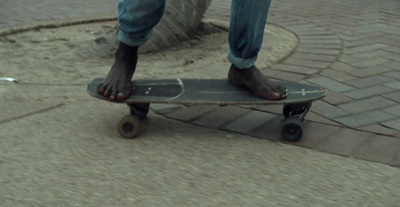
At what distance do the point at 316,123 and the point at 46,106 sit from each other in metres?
1.44

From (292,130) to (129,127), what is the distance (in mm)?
767

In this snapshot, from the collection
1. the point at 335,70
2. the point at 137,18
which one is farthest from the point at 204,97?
the point at 335,70

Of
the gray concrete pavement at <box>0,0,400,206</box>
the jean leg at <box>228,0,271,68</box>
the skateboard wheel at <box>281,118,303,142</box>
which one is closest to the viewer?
the gray concrete pavement at <box>0,0,400,206</box>

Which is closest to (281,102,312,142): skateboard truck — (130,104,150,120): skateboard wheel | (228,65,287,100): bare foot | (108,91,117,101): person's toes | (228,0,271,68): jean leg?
(228,65,287,100): bare foot

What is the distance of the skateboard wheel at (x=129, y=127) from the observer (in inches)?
107

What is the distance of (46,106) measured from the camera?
3156mm

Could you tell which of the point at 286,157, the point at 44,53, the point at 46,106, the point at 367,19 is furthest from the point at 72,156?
the point at 367,19

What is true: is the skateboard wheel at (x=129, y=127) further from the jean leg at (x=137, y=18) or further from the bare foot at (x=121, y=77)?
the jean leg at (x=137, y=18)

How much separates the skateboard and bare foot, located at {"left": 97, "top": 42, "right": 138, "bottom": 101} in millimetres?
34

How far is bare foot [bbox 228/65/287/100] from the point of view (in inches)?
110

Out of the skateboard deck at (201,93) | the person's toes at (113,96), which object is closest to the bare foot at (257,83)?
the skateboard deck at (201,93)

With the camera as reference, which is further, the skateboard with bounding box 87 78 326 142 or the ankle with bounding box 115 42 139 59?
the ankle with bounding box 115 42 139 59

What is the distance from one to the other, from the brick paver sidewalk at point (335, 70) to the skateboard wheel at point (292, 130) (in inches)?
1.9

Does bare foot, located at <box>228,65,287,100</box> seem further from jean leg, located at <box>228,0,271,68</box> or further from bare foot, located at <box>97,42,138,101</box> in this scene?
bare foot, located at <box>97,42,138,101</box>
